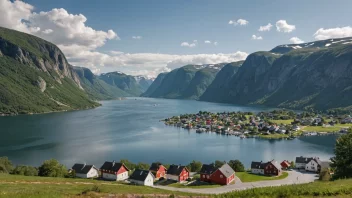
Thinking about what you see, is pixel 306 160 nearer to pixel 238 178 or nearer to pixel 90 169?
pixel 238 178

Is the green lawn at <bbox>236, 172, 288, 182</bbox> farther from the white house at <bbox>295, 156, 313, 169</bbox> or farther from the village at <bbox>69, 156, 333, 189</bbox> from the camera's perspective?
the white house at <bbox>295, 156, 313, 169</bbox>

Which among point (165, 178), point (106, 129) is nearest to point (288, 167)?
point (165, 178)

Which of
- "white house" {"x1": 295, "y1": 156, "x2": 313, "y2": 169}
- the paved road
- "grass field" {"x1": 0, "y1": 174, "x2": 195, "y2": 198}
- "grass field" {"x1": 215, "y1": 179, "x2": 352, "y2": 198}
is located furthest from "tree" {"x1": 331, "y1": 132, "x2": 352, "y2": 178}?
"white house" {"x1": 295, "y1": 156, "x2": 313, "y2": 169}

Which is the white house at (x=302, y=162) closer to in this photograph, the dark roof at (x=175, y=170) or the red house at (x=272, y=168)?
the red house at (x=272, y=168)

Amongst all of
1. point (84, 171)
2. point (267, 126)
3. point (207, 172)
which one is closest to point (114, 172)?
point (84, 171)

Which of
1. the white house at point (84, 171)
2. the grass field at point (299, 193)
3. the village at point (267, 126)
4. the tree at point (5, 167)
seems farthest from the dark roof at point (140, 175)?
the village at point (267, 126)
